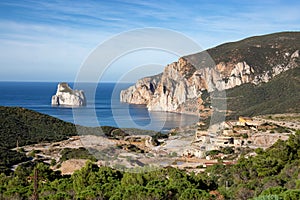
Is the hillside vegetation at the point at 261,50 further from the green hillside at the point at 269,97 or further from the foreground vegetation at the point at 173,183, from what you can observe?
the foreground vegetation at the point at 173,183

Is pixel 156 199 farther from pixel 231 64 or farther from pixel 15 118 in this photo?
pixel 231 64

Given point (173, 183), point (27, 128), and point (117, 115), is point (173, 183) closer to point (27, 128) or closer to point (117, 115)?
point (117, 115)


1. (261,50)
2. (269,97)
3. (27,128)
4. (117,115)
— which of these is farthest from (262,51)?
(117,115)

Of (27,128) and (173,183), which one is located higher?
(173,183)

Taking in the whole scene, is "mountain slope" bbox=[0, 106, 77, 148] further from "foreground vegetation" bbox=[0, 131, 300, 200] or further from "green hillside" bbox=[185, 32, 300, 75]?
"green hillside" bbox=[185, 32, 300, 75]

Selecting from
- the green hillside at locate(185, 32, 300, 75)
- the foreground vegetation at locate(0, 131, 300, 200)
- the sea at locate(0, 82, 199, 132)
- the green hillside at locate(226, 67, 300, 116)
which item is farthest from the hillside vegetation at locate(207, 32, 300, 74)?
the foreground vegetation at locate(0, 131, 300, 200)

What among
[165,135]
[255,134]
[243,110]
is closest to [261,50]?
[243,110]
